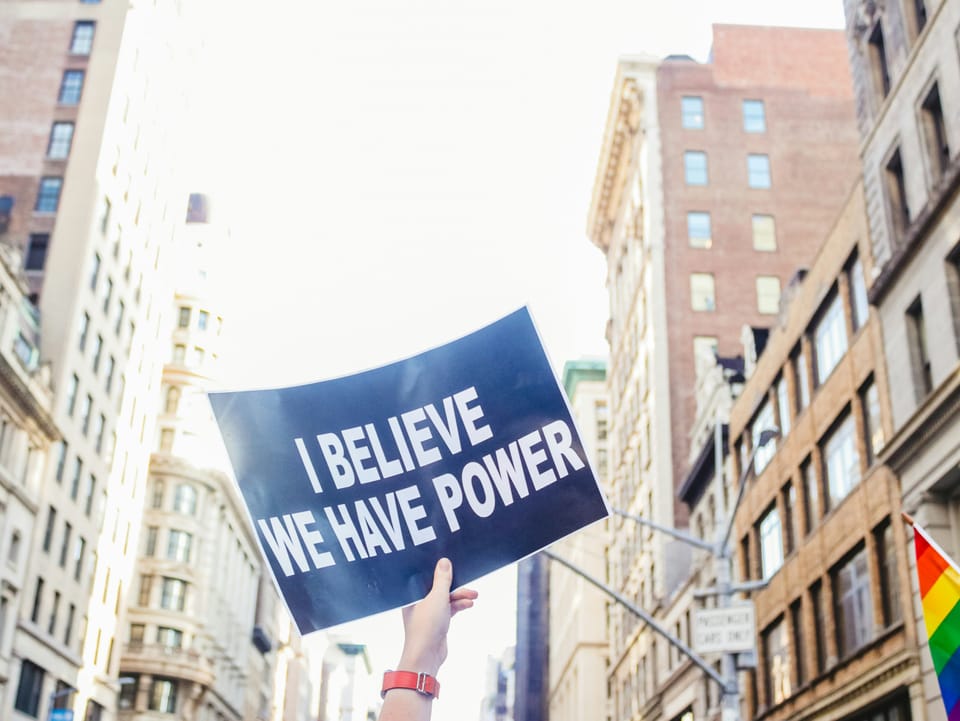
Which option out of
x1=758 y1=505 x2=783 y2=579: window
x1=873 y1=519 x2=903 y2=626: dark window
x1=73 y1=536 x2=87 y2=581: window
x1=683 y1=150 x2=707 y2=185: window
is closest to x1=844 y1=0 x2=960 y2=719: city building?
x1=873 y1=519 x2=903 y2=626: dark window

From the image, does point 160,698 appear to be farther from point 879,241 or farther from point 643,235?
point 879,241

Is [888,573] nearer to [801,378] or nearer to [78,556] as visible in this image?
[801,378]

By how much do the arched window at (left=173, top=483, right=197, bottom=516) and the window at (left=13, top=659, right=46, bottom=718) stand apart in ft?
131

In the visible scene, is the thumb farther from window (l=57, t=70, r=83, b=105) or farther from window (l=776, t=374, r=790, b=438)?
window (l=57, t=70, r=83, b=105)

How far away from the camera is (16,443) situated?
55.9 meters

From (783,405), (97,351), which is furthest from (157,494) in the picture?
(783,405)

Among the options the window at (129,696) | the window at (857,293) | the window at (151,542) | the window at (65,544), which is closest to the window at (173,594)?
the window at (151,542)

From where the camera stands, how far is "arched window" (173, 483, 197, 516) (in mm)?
99438

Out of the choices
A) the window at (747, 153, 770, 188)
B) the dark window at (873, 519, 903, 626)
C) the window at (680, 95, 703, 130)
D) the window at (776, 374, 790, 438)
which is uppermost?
the window at (680, 95, 703, 130)

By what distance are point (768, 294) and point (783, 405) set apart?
93.9 ft

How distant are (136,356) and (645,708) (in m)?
36.6

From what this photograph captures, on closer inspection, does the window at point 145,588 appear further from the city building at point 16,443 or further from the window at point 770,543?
the window at point 770,543

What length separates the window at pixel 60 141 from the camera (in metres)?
69.2

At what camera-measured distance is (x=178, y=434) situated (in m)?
105
